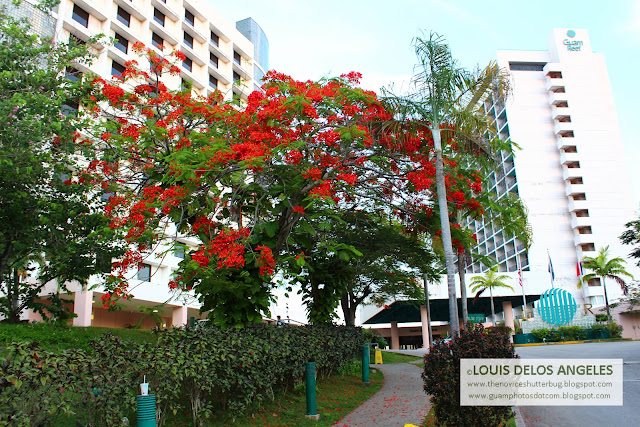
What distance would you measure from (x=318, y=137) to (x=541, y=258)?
5667cm

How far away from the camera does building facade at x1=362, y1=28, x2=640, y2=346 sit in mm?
60844

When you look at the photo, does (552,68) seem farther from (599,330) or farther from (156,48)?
(156,48)

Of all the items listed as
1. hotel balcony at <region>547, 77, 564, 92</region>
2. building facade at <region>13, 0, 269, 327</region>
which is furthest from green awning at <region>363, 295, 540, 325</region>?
hotel balcony at <region>547, 77, 564, 92</region>

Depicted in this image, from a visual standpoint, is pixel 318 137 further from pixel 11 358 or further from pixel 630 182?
pixel 630 182

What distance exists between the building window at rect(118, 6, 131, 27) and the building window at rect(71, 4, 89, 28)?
2.76m

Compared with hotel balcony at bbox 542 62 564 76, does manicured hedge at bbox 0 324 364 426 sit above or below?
below

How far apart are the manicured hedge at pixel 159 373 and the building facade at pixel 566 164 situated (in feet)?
172

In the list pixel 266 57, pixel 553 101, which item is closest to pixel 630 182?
pixel 553 101

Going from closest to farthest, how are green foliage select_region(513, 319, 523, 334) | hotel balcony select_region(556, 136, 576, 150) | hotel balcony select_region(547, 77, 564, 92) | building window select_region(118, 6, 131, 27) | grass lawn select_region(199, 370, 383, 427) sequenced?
grass lawn select_region(199, 370, 383, 427)
building window select_region(118, 6, 131, 27)
green foliage select_region(513, 319, 523, 334)
hotel balcony select_region(556, 136, 576, 150)
hotel balcony select_region(547, 77, 564, 92)

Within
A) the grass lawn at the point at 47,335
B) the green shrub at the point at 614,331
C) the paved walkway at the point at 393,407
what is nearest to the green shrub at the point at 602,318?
the green shrub at the point at 614,331

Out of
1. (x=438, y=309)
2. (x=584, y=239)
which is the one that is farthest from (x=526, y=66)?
(x=438, y=309)

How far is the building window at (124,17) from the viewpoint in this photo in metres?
35.0

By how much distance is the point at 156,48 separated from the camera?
120 ft

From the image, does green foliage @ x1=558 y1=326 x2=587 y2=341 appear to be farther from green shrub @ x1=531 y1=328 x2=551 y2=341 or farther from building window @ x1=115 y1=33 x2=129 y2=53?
building window @ x1=115 y1=33 x2=129 y2=53
